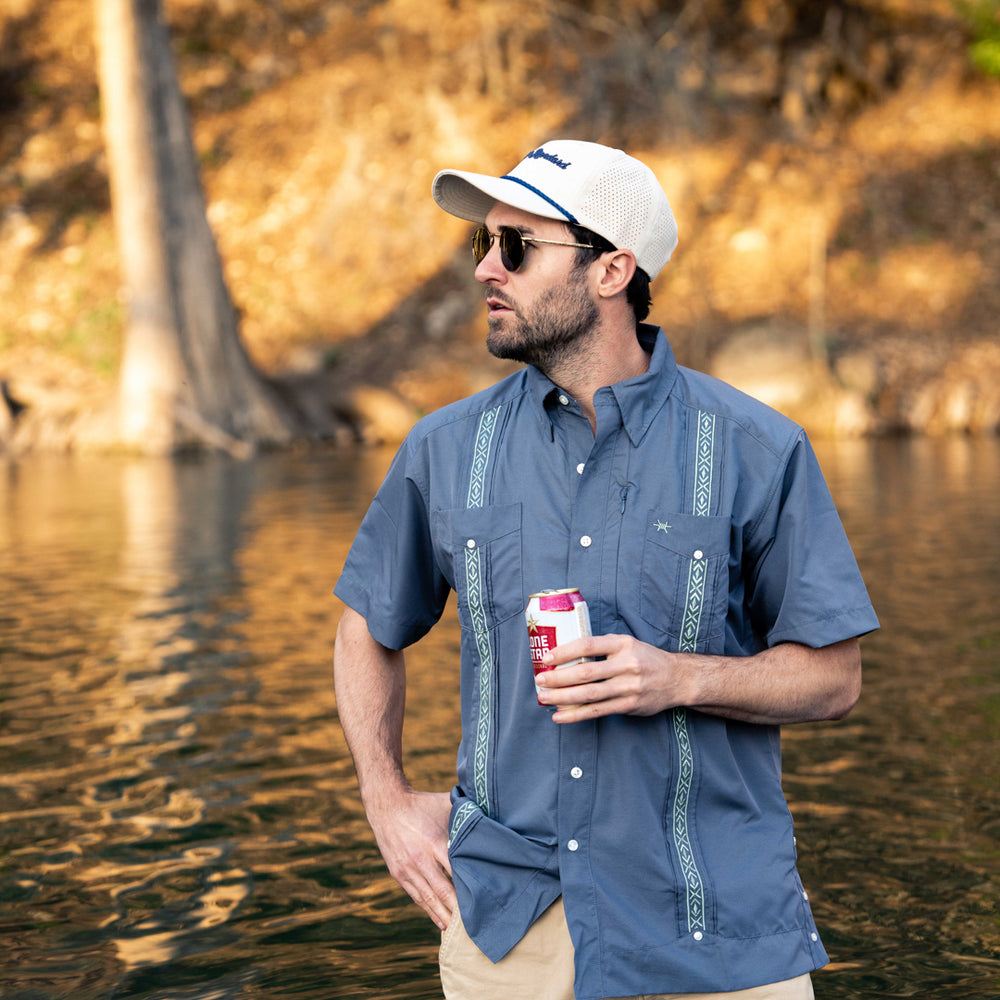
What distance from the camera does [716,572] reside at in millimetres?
2713

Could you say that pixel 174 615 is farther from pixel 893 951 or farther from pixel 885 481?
pixel 885 481

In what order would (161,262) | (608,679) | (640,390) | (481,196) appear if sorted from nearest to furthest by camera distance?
(608,679) → (640,390) → (481,196) → (161,262)

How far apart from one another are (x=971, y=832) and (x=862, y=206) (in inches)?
1390

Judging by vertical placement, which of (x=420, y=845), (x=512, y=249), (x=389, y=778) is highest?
(x=512, y=249)

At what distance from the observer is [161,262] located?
102 ft

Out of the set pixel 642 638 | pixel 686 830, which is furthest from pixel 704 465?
pixel 686 830

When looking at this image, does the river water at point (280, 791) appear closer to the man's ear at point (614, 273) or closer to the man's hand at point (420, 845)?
the man's hand at point (420, 845)

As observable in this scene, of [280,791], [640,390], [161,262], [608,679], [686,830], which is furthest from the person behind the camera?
[161,262]

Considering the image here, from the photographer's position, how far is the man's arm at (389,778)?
2.79 metres

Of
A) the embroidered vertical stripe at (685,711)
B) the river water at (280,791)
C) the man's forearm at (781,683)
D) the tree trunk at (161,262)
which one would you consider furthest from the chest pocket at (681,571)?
the tree trunk at (161,262)

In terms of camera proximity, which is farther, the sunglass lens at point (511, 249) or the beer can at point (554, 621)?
the sunglass lens at point (511, 249)

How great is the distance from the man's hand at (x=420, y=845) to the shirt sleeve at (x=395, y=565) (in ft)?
1.07

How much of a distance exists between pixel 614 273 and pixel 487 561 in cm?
61

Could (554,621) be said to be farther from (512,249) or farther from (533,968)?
(512,249)
